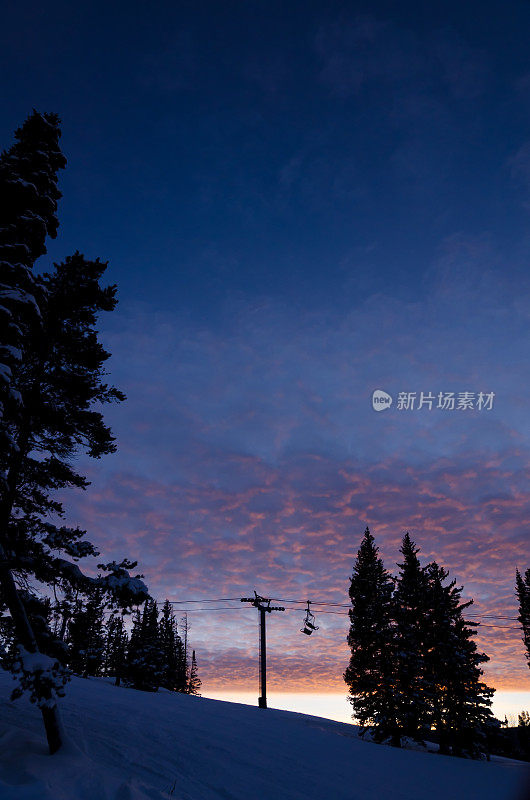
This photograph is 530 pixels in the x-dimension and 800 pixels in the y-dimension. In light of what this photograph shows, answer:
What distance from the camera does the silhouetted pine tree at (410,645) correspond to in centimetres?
2903

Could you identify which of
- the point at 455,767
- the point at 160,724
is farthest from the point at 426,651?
the point at 160,724

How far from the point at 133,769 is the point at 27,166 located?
1300 cm

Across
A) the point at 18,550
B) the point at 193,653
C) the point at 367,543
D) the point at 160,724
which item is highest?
the point at 367,543

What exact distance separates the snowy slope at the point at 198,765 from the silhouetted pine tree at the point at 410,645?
9708 mm

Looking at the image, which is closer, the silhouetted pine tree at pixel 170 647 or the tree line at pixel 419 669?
the tree line at pixel 419 669

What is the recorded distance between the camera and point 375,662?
31.0 m

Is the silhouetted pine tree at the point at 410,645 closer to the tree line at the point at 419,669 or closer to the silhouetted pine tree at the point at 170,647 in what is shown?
the tree line at the point at 419,669

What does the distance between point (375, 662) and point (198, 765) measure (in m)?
25.0

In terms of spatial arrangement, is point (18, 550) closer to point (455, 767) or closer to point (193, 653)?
point (455, 767)

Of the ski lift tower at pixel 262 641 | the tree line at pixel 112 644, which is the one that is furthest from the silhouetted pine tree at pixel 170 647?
the ski lift tower at pixel 262 641

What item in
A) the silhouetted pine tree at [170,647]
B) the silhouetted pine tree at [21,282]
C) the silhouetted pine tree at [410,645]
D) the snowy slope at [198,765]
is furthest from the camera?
the silhouetted pine tree at [170,647]

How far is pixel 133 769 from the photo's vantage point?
856cm

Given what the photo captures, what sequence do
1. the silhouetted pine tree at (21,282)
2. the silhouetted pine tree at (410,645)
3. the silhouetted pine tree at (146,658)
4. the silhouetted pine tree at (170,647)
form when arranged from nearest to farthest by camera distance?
the silhouetted pine tree at (21,282) → the silhouetted pine tree at (410,645) → the silhouetted pine tree at (146,658) → the silhouetted pine tree at (170,647)

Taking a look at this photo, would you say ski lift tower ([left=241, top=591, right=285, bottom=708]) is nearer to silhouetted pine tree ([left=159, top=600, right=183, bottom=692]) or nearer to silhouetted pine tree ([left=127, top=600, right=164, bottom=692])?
silhouetted pine tree ([left=127, top=600, right=164, bottom=692])
